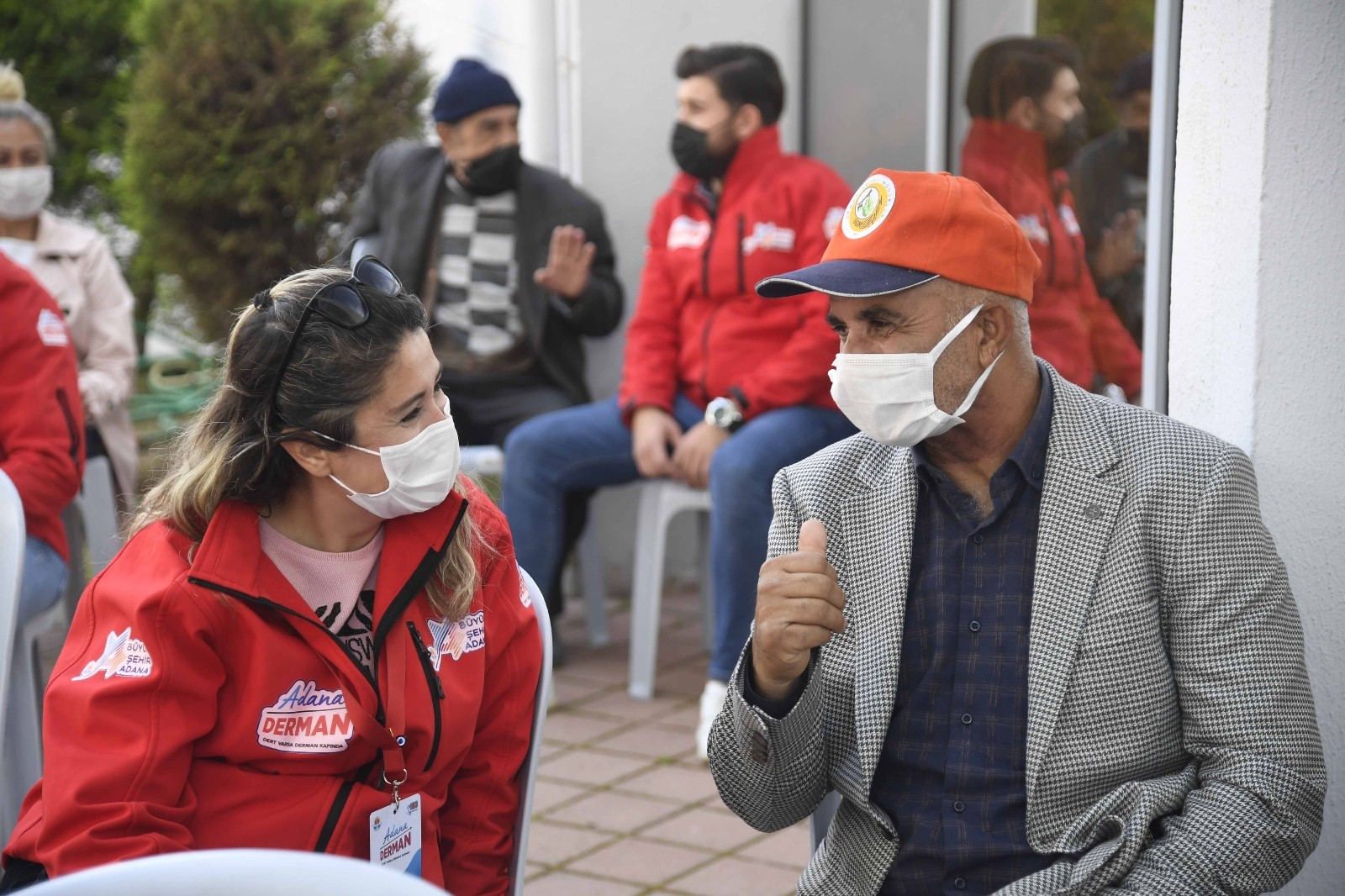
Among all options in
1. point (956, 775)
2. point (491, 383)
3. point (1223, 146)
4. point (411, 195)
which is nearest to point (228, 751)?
point (956, 775)

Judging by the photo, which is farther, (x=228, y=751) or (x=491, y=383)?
(x=491, y=383)

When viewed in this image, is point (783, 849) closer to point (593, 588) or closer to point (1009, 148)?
point (593, 588)

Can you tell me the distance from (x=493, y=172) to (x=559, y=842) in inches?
102

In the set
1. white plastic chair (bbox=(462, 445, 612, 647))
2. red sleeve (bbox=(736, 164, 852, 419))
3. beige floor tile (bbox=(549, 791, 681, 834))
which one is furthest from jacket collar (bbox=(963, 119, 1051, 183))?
beige floor tile (bbox=(549, 791, 681, 834))

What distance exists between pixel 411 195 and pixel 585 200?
67cm

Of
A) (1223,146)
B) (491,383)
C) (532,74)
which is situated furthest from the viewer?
(532,74)

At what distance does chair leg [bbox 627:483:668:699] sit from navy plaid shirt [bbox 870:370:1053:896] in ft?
8.40

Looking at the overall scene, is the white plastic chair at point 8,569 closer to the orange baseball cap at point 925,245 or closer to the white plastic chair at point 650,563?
the orange baseball cap at point 925,245

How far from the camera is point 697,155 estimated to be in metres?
4.76

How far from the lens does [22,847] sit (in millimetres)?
1949

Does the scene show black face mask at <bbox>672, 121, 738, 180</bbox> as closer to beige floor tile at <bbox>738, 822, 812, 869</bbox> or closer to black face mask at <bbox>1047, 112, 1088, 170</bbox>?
black face mask at <bbox>1047, 112, 1088, 170</bbox>

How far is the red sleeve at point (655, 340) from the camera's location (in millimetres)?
4715

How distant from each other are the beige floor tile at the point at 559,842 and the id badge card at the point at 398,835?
1.46 meters

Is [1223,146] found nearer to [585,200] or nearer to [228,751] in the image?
[228,751]
